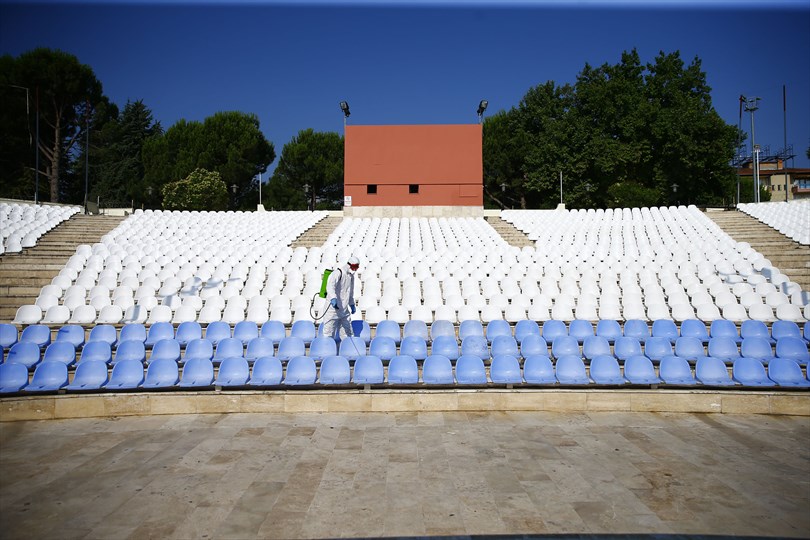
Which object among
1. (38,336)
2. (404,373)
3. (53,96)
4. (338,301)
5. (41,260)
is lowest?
(404,373)

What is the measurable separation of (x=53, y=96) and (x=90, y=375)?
38.6m

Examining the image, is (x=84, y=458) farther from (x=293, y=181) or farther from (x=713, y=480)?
(x=293, y=181)

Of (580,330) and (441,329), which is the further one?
(580,330)

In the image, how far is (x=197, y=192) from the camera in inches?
1517

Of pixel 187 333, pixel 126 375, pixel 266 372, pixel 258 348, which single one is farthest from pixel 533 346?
pixel 126 375

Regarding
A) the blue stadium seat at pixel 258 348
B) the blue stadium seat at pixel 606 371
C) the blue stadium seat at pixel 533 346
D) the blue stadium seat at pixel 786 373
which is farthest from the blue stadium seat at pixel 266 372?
the blue stadium seat at pixel 786 373

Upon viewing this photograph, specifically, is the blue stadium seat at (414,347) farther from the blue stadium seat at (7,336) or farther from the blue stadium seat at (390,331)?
the blue stadium seat at (7,336)

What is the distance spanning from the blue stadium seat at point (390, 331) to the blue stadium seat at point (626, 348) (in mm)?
3174

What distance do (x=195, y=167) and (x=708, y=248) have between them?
37.8 metres

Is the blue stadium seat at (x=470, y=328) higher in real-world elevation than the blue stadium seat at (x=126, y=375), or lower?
higher

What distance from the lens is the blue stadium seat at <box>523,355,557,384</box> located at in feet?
23.4

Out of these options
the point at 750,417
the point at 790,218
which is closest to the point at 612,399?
the point at 750,417

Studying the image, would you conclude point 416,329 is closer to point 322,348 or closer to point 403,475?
point 322,348

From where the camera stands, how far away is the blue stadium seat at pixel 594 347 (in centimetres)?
779
